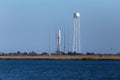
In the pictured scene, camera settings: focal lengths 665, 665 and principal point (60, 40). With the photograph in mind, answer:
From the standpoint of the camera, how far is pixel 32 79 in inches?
3374

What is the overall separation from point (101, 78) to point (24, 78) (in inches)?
402

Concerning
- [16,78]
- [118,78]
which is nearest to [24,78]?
[16,78]

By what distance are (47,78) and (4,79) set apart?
6.10 metres

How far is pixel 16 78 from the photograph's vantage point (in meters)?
87.1

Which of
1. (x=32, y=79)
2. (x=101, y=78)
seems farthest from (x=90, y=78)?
(x=32, y=79)

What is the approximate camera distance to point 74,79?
86.1 metres

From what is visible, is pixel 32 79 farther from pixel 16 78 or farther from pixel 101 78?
pixel 101 78

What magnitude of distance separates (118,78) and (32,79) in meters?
11.3

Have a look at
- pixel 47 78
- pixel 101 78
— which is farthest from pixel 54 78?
pixel 101 78

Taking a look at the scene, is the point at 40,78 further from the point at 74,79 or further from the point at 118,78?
the point at 118,78

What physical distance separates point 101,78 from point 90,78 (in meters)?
1.46

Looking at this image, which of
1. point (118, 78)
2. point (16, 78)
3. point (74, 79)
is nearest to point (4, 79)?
point (16, 78)

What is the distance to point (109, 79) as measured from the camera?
282ft

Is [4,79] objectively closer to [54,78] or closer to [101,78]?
[54,78]
